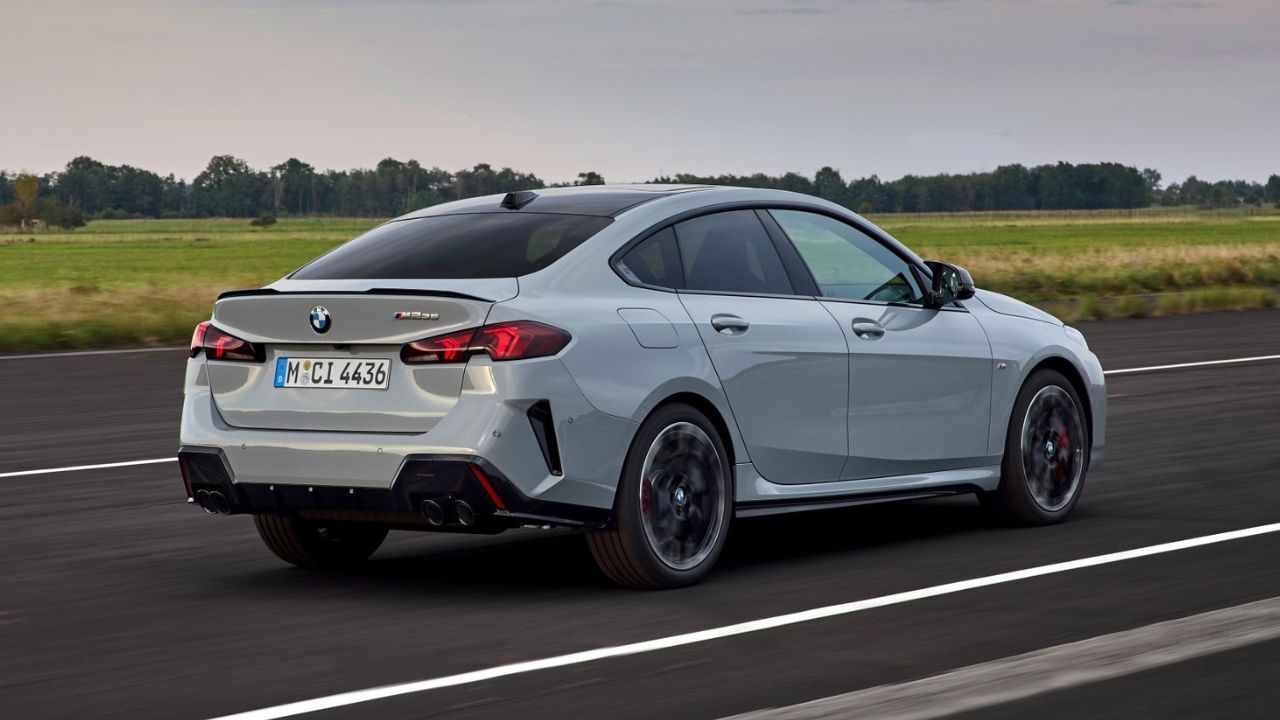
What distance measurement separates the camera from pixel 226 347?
6918 millimetres

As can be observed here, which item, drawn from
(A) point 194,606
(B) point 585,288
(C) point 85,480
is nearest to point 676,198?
(B) point 585,288

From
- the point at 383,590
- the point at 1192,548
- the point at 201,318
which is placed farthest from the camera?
the point at 201,318

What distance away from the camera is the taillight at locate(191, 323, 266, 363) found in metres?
6.83

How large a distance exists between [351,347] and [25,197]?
178 meters

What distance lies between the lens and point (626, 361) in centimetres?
668

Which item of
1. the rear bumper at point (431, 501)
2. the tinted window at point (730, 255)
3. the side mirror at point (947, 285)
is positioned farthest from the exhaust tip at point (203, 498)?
the side mirror at point (947, 285)

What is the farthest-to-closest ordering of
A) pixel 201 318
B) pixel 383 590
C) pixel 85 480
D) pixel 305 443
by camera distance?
pixel 201 318
pixel 85 480
pixel 383 590
pixel 305 443

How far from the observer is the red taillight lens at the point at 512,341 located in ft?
21.0

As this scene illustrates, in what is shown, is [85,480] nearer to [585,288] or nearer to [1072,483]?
[585,288]

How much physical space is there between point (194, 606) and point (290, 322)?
1116mm

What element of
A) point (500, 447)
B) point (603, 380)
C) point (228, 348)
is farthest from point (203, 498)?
point (603, 380)

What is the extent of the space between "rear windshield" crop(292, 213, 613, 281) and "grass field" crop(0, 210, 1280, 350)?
14.9 metres

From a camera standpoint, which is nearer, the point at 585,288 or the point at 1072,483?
the point at 585,288

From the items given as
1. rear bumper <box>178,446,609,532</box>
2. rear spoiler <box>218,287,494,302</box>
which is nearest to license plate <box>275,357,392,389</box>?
rear spoiler <box>218,287,494,302</box>
